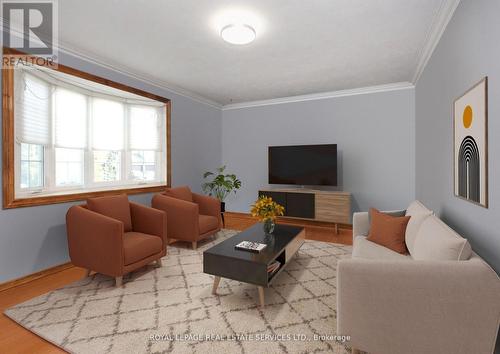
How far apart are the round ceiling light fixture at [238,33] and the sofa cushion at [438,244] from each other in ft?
8.15

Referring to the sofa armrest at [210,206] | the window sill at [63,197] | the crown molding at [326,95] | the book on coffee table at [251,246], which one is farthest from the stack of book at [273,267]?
the crown molding at [326,95]

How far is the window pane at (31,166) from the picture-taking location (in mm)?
2789

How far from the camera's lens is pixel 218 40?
9.59 feet

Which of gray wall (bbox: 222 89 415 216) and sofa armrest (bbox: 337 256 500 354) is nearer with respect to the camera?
sofa armrest (bbox: 337 256 500 354)

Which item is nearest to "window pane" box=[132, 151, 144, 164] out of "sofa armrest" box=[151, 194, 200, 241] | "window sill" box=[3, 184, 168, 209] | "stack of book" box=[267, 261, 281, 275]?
"window sill" box=[3, 184, 168, 209]

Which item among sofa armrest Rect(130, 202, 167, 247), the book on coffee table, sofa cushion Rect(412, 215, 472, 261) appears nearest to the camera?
sofa cushion Rect(412, 215, 472, 261)

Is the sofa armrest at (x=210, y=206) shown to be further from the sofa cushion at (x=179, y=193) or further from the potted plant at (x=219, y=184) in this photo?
the potted plant at (x=219, y=184)

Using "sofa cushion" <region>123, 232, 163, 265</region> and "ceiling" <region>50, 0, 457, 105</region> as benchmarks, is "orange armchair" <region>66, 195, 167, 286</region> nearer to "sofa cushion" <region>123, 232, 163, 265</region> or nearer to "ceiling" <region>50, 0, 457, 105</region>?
"sofa cushion" <region>123, 232, 163, 265</region>

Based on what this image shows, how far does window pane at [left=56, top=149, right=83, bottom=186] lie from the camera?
10.5 feet

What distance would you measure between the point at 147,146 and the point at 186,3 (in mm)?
2652

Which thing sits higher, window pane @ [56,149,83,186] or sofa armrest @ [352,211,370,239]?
window pane @ [56,149,83,186]

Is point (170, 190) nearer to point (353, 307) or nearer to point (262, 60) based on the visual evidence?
point (262, 60)

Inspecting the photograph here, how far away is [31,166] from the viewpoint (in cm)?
289

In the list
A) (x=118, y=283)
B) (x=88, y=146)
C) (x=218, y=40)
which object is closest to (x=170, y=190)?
(x=88, y=146)
